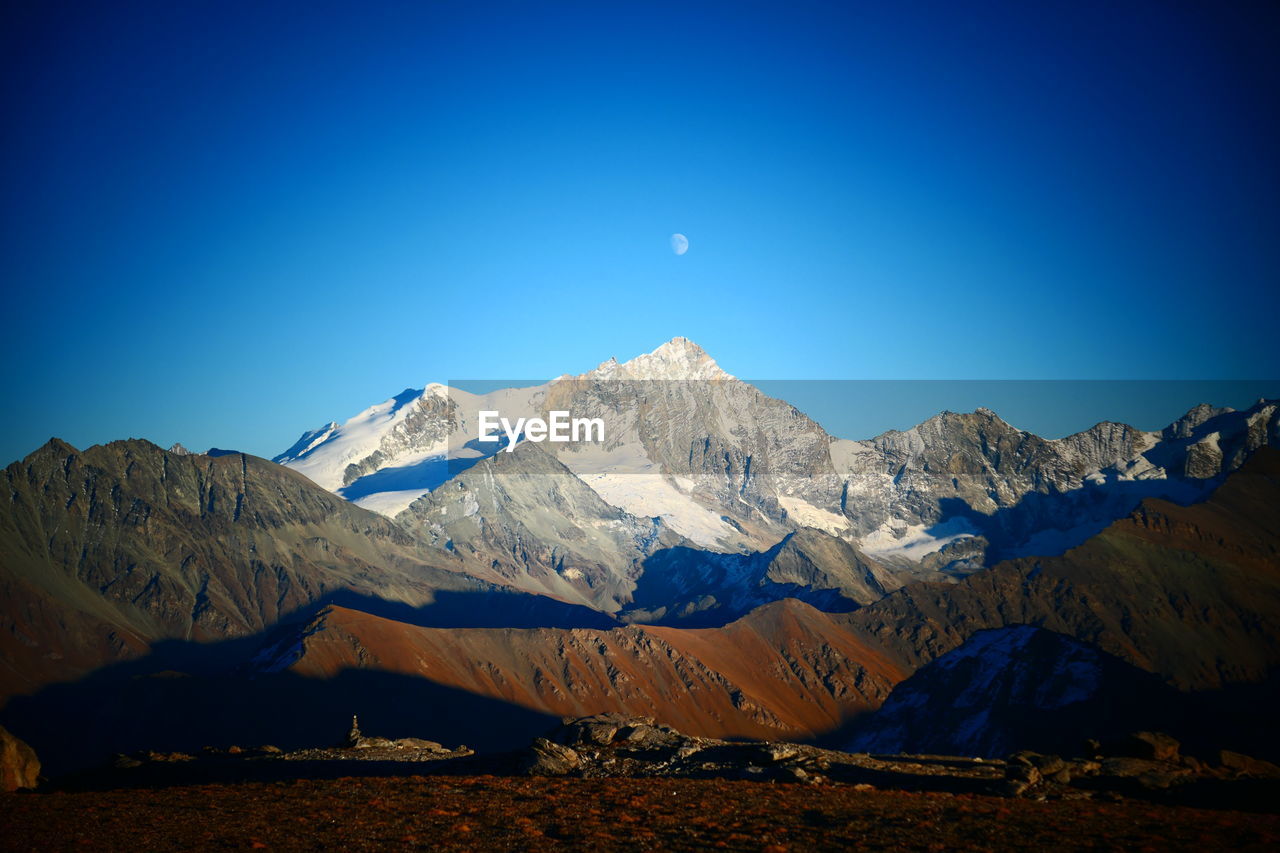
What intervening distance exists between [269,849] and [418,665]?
154m

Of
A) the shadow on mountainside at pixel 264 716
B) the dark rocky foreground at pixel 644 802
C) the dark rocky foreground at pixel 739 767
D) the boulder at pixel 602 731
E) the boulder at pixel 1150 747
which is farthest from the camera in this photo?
the shadow on mountainside at pixel 264 716

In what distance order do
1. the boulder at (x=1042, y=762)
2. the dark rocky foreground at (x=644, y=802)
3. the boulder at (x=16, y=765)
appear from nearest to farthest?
1. the dark rocky foreground at (x=644, y=802)
2. the boulder at (x=16, y=765)
3. the boulder at (x=1042, y=762)

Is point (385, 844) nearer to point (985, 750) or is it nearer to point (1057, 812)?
point (1057, 812)

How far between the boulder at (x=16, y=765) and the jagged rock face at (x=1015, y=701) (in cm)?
11362

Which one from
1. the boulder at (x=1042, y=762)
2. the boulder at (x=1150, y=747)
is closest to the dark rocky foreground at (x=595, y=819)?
the boulder at (x=1042, y=762)

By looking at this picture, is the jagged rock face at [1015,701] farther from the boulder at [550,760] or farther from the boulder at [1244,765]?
the boulder at [550,760]

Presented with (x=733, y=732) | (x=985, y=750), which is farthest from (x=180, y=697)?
(x=985, y=750)

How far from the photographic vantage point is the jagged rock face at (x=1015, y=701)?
129 m

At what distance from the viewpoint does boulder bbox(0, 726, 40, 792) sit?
164ft

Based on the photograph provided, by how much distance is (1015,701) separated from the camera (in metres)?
139

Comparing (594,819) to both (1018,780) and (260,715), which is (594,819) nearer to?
(1018,780)

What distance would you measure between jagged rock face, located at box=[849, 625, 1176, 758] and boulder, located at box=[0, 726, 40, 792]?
4473 inches

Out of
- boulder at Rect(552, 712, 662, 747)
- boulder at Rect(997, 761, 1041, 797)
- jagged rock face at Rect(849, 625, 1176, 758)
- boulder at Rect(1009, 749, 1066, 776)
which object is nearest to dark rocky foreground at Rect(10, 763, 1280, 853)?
boulder at Rect(997, 761, 1041, 797)

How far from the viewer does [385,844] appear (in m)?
33.7
